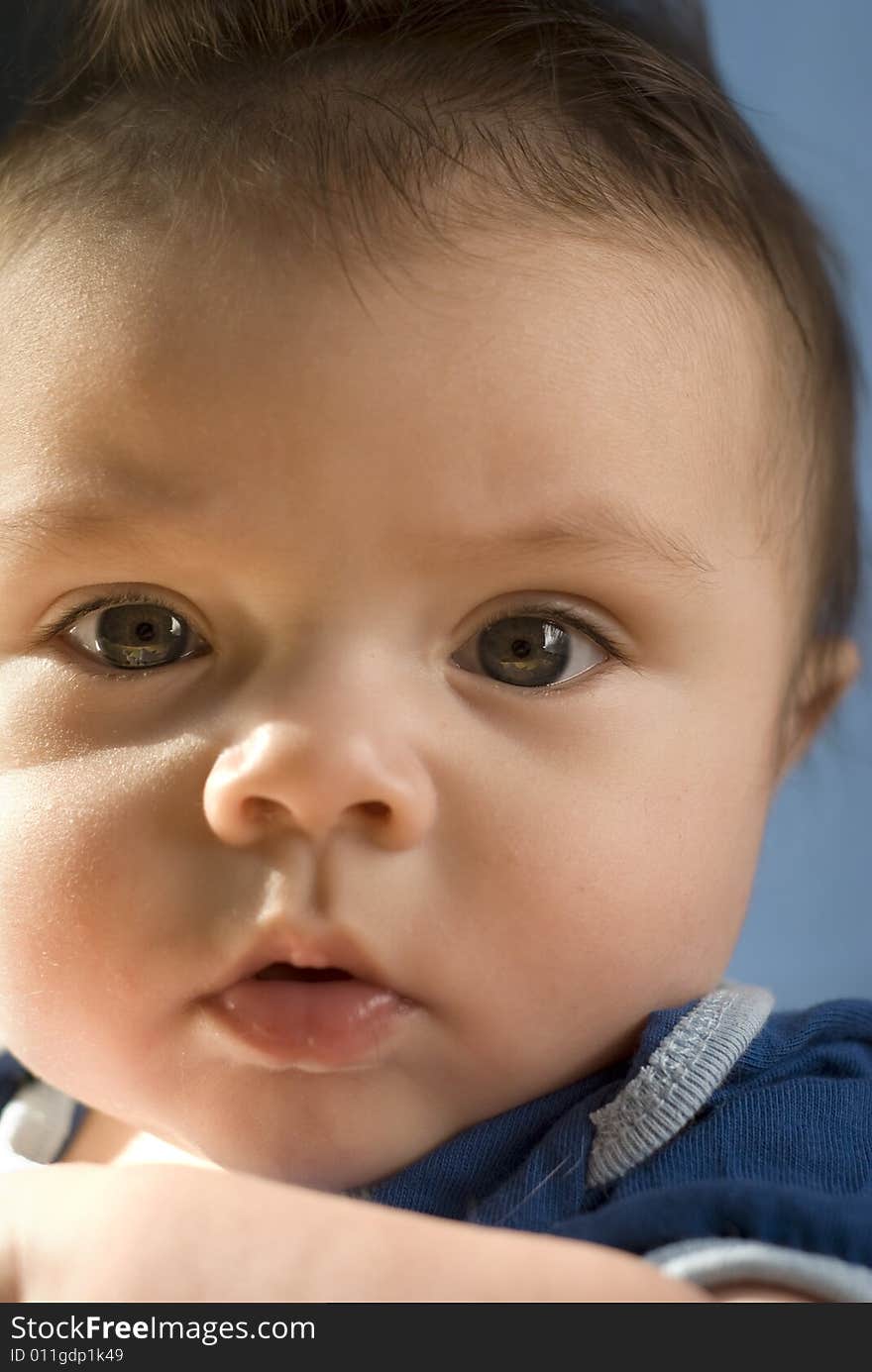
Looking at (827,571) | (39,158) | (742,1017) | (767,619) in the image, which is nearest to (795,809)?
(827,571)

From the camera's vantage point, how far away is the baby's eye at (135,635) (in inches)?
41.4

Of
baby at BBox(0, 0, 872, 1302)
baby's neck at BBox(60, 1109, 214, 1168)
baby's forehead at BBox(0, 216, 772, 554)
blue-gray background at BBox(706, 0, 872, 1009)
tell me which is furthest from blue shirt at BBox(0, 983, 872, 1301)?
blue-gray background at BBox(706, 0, 872, 1009)

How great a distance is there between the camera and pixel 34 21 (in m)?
1.41

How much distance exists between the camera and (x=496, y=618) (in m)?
1.05

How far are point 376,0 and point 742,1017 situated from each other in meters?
0.74

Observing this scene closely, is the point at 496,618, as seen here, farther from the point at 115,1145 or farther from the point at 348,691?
the point at 115,1145

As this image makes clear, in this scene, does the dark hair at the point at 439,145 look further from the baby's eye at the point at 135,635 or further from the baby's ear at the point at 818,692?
the baby's eye at the point at 135,635

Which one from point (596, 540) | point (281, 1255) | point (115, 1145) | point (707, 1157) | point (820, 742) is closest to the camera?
point (281, 1255)

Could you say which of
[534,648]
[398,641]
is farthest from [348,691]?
[534,648]

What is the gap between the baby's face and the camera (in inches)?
38.2

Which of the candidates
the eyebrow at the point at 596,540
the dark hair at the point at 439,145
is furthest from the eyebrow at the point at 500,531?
the dark hair at the point at 439,145

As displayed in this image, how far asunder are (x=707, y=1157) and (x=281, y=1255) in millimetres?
293

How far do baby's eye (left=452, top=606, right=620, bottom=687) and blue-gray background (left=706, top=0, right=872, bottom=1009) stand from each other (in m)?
0.64

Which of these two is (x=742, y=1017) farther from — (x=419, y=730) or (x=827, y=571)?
(x=827, y=571)
